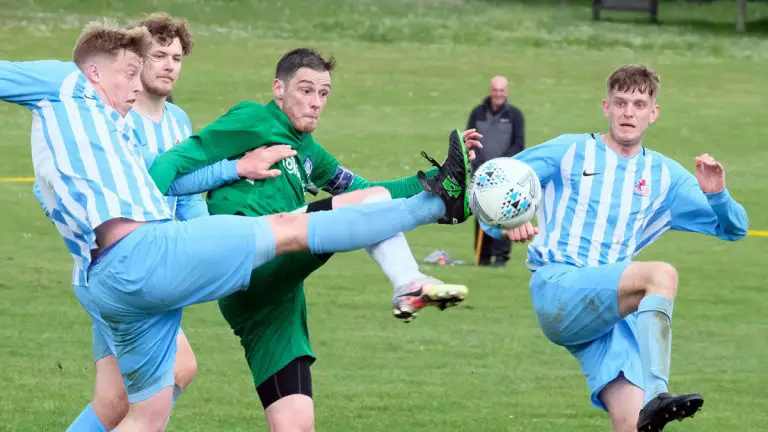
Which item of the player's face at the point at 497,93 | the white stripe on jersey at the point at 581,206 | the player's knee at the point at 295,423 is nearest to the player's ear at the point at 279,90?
the player's knee at the point at 295,423

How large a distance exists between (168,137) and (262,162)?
2.79 ft

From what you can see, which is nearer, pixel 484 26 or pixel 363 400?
pixel 363 400

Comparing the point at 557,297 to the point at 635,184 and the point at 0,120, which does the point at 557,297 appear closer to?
the point at 635,184

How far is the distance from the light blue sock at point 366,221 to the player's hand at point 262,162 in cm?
60

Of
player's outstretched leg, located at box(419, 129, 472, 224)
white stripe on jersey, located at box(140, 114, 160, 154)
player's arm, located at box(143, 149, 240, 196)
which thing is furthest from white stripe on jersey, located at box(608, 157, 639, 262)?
white stripe on jersey, located at box(140, 114, 160, 154)

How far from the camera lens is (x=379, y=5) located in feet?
135

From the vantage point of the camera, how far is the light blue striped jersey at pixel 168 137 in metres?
7.64

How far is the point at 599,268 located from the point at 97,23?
2.82 m

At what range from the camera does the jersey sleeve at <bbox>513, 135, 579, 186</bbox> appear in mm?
7922

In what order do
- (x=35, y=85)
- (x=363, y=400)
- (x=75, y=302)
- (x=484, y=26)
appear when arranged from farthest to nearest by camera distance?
(x=484, y=26) → (x=75, y=302) → (x=363, y=400) → (x=35, y=85)

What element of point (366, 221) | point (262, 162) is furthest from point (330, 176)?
point (366, 221)

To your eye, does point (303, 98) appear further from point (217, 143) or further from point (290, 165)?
point (217, 143)

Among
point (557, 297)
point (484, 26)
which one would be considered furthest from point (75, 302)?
point (484, 26)

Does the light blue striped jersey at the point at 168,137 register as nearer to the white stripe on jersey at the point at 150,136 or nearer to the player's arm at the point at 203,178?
the white stripe on jersey at the point at 150,136
